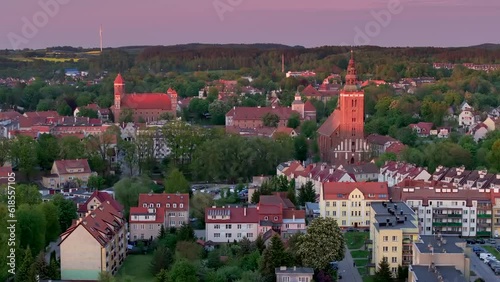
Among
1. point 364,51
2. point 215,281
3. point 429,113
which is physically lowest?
point 215,281

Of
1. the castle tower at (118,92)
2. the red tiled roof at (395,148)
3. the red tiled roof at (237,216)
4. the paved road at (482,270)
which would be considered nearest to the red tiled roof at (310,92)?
the castle tower at (118,92)

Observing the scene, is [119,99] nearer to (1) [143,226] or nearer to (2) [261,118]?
(2) [261,118]

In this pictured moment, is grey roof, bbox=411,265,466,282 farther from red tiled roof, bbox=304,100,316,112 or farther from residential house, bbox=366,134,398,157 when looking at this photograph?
red tiled roof, bbox=304,100,316,112

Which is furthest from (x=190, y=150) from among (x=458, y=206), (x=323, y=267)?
(x=323, y=267)

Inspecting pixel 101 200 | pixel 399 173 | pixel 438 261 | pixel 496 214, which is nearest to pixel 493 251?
pixel 496 214

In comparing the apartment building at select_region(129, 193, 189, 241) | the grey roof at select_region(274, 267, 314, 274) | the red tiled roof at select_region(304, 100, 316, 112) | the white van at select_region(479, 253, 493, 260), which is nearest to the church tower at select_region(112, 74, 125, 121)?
the red tiled roof at select_region(304, 100, 316, 112)

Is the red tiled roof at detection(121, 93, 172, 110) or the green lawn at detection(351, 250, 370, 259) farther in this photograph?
the red tiled roof at detection(121, 93, 172, 110)

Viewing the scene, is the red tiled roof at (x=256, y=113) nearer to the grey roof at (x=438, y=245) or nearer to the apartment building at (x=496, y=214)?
the apartment building at (x=496, y=214)
